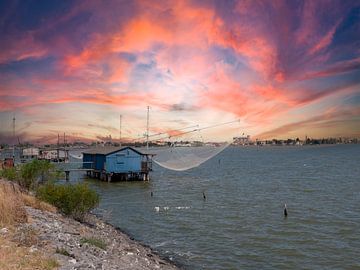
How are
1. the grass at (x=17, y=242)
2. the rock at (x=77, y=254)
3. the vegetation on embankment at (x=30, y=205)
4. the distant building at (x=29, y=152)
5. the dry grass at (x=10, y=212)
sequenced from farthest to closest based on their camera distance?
1. the distant building at (x=29, y=152)
2. the dry grass at (x=10, y=212)
3. the rock at (x=77, y=254)
4. the vegetation on embankment at (x=30, y=205)
5. the grass at (x=17, y=242)

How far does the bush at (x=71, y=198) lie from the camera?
24.3m

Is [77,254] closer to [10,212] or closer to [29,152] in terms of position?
[10,212]

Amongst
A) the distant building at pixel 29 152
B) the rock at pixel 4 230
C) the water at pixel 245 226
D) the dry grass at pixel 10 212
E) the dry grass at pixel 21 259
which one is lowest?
the water at pixel 245 226

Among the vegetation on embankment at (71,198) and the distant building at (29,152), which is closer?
the vegetation on embankment at (71,198)

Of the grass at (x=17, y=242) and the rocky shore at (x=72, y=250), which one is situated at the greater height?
the grass at (x=17, y=242)

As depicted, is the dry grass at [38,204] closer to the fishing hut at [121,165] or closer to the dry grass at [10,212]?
the dry grass at [10,212]

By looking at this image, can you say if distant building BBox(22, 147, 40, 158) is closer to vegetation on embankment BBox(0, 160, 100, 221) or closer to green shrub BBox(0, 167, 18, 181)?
green shrub BBox(0, 167, 18, 181)

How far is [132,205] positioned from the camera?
127 ft

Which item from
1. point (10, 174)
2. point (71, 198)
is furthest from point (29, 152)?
point (71, 198)

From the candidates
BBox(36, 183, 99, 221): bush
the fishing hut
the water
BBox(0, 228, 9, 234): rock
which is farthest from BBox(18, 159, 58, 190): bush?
the fishing hut

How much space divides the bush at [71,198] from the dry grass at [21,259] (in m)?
12.6

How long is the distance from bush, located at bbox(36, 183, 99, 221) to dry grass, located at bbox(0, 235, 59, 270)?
495 inches

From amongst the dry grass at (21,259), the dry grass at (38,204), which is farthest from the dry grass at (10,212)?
the dry grass at (38,204)

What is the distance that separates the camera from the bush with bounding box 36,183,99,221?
2427 cm
